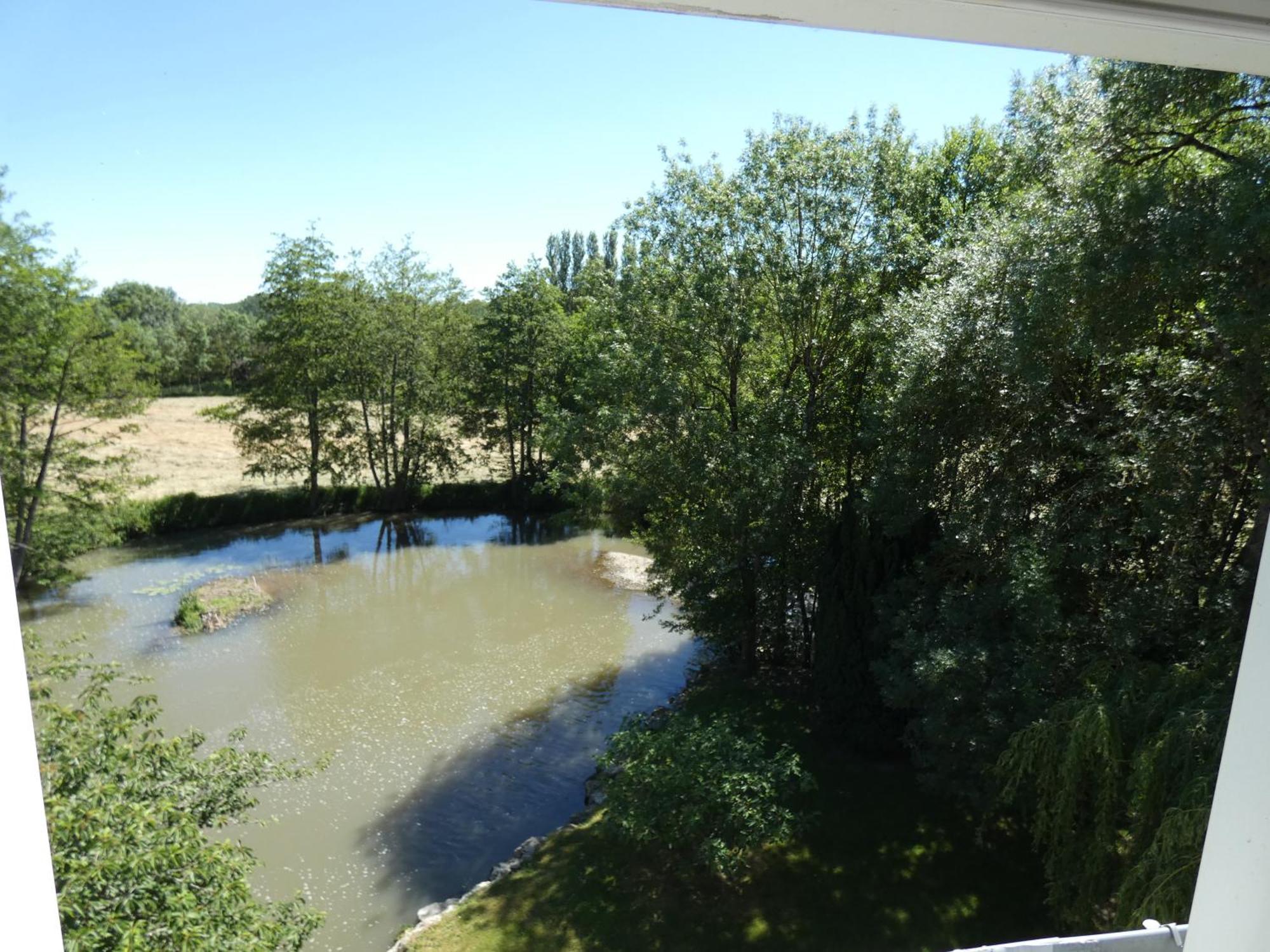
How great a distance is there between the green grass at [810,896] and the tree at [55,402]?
3951 millimetres

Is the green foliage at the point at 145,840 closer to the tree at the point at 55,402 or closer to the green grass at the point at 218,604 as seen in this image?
the tree at the point at 55,402

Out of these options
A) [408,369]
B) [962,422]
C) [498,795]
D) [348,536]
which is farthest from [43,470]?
[962,422]

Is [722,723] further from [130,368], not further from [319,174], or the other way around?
[130,368]

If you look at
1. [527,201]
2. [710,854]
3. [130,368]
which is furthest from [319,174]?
[710,854]

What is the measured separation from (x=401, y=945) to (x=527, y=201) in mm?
3854

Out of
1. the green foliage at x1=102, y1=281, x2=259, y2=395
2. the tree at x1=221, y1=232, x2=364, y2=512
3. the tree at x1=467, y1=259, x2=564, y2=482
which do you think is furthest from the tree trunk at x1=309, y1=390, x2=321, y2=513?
the tree at x1=467, y1=259, x2=564, y2=482

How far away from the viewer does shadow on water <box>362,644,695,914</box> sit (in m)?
4.32

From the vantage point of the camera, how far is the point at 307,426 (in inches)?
418

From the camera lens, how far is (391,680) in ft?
20.7

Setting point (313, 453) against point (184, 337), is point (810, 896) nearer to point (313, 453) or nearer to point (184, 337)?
point (184, 337)

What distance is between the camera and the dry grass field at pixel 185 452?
8508mm

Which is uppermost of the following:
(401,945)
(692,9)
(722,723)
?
(692,9)

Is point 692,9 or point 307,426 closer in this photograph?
point 692,9

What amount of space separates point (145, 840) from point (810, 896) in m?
2.72
